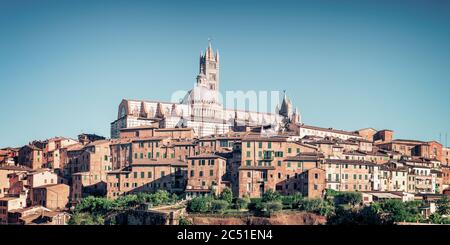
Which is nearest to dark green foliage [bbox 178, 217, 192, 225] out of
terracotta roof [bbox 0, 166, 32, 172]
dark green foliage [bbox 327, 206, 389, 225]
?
dark green foliage [bbox 327, 206, 389, 225]

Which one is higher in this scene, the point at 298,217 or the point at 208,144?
the point at 208,144

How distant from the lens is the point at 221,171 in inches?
2117

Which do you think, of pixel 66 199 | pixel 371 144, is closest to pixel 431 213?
pixel 371 144

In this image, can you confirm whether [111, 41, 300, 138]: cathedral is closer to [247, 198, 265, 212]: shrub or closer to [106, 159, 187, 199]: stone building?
[106, 159, 187, 199]: stone building

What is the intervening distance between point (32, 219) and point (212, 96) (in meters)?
40.8

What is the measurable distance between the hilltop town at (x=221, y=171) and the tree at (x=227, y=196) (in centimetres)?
7

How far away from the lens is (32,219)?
2116 inches

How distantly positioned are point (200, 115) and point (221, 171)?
32.4 m

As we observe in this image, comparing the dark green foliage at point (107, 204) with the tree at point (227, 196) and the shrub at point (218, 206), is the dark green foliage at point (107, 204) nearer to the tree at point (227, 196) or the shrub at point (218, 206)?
the tree at point (227, 196)

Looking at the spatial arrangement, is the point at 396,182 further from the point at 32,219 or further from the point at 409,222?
the point at 32,219

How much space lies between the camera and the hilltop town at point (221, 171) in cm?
5161

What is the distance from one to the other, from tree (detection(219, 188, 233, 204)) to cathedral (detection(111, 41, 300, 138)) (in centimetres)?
1918

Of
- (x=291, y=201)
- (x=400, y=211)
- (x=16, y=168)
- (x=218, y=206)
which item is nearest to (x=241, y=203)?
(x=218, y=206)

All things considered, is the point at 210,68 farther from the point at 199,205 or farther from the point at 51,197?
the point at 199,205
